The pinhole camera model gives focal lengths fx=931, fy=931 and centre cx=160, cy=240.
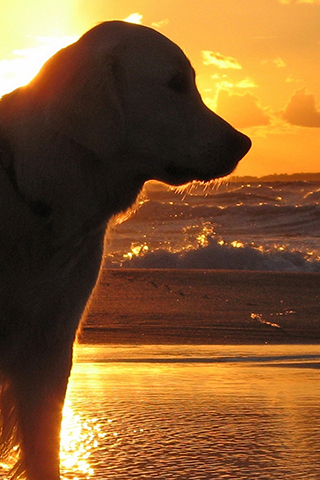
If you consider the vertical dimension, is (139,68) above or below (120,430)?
above

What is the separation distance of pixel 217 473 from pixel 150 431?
2.77ft

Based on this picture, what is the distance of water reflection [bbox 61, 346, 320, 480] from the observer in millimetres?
4457

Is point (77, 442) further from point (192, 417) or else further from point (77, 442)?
point (192, 417)

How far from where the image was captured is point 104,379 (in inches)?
260

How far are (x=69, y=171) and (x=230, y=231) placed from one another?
24453 mm

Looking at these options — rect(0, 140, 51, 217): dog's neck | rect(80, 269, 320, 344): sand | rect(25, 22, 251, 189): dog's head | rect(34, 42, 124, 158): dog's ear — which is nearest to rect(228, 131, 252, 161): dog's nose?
rect(25, 22, 251, 189): dog's head

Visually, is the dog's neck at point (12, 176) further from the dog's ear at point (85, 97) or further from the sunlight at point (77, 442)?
the sunlight at point (77, 442)

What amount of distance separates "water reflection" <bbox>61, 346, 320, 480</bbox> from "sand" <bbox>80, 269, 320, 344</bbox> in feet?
4.26

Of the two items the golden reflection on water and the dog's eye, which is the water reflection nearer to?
the golden reflection on water

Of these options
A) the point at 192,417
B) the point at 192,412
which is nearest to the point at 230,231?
the point at 192,412

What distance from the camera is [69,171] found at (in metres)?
3.83

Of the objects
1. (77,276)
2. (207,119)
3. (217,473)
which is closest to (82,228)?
(77,276)

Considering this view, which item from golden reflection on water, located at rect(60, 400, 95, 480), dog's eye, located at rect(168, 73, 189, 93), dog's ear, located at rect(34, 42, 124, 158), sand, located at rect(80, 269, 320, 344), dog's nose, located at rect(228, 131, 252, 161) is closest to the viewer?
dog's ear, located at rect(34, 42, 124, 158)

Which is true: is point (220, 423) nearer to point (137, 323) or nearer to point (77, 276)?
point (77, 276)
